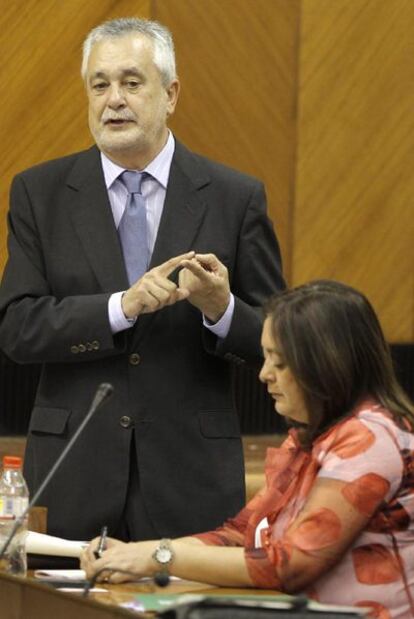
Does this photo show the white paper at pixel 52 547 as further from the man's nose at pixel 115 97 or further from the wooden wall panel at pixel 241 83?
the wooden wall panel at pixel 241 83

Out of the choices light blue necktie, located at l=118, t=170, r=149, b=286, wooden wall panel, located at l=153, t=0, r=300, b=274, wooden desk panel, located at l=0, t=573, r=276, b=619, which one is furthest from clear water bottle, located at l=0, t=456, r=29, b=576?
wooden wall panel, located at l=153, t=0, r=300, b=274

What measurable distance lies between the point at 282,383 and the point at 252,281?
1.96 ft

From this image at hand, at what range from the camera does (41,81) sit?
13.8ft

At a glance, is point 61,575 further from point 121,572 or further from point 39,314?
point 39,314

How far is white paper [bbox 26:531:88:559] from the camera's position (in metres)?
2.42

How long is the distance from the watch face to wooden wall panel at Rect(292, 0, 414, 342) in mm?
2513

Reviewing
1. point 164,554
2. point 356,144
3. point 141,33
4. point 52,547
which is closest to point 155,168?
point 141,33

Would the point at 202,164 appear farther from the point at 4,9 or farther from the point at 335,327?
the point at 4,9

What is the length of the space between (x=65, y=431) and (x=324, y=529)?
733mm

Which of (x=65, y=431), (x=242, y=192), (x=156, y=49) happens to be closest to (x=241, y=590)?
(x=65, y=431)

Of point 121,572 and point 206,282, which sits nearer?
point 121,572

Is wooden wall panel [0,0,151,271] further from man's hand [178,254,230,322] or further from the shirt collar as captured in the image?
man's hand [178,254,230,322]

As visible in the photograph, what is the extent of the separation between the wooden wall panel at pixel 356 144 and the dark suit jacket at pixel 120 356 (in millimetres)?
1822

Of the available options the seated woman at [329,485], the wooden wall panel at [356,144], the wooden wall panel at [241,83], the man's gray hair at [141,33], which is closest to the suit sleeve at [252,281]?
the man's gray hair at [141,33]
